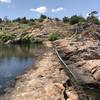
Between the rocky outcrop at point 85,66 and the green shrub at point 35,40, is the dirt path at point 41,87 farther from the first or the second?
the green shrub at point 35,40

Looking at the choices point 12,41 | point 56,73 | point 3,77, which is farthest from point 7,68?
point 12,41

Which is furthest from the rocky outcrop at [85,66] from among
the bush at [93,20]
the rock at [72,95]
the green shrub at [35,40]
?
the bush at [93,20]

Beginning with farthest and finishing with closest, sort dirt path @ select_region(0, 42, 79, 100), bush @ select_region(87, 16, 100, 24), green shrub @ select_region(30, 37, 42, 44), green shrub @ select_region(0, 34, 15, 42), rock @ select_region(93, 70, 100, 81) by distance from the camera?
1. bush @ select_region(87, 16, 100, 24)
2. green shrub @ select_region(0, 34, 15, 42)
3. green shrub @ select_region(30, 37, 42, 44)
4. rock @ select_region(93, 70, 100, 81)
5. dirt path @ select_region(0, 42, 79, 100)

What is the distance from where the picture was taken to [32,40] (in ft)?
390

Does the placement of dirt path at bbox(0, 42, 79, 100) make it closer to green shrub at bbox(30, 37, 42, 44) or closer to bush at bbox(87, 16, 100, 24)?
green shrub at bbox(30, 37, 42, 44)

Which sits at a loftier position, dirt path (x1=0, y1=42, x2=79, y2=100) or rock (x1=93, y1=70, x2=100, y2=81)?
rock (x1=93, y1=70, x2=100, y2=81)

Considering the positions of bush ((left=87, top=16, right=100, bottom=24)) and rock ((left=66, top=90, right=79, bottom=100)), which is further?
bush ((left=87, top=16, right=100, bottom=24))

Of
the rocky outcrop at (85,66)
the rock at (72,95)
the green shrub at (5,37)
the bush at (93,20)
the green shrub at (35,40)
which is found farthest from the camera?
the bush at (93,20)

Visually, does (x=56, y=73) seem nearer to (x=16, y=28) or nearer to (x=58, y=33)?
(x=58, y=33)

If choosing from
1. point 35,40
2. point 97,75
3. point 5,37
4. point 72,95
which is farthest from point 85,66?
point 5,37

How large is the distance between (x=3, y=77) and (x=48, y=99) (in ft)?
53.6

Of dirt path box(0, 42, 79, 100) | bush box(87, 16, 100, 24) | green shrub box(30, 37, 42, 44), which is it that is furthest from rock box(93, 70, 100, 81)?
bush box(87, 16, 100, 24)

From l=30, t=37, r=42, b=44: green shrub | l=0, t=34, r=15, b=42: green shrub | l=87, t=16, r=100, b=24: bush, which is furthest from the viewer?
l=87, t=16, r=100, b=24: bush

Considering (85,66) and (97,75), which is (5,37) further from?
(97,75)
